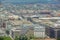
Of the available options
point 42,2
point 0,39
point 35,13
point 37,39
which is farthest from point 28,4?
point 0,39

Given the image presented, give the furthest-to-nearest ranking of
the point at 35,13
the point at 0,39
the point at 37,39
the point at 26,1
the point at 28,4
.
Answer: the point at 26,1 < the point at 28,4 < the point at 35,13 < the point at 37,39 < the point at 0,39

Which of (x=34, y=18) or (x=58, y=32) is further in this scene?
(x=34, y=18)

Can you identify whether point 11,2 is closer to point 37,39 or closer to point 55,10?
point 55,10

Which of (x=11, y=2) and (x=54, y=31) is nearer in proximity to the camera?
(x=54, y=31)

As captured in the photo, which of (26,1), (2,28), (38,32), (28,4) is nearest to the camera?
(38,32)

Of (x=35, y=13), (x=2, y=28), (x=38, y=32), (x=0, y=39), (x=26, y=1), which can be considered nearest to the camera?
(x=0, y=39)

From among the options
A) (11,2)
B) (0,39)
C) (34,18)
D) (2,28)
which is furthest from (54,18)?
(0,39)

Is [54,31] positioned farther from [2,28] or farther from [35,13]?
[35,13]

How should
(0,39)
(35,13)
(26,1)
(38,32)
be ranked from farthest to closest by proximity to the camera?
1. (26,1)
2. (35,13)
3. (38,32)
4. (0,39)

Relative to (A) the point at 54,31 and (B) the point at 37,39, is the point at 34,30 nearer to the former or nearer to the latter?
(A) the point at 54,31
